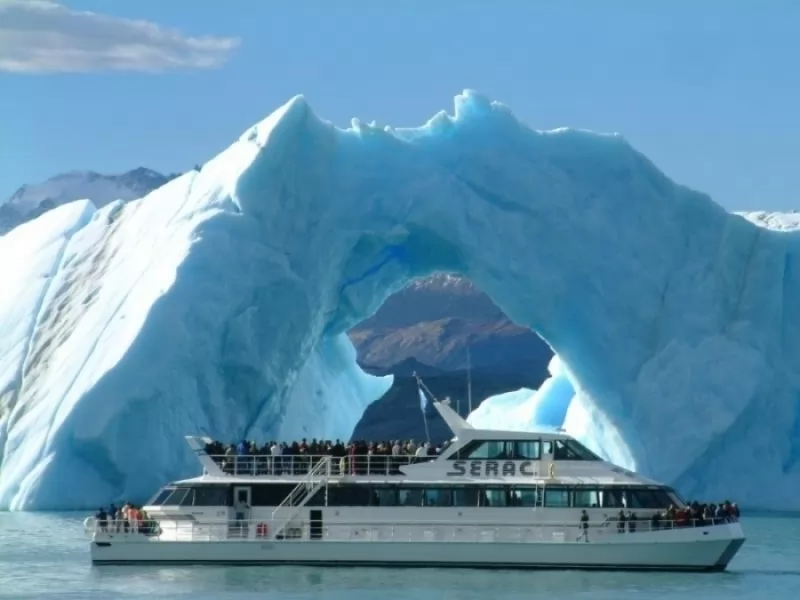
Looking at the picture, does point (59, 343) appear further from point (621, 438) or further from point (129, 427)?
point (621, 438)

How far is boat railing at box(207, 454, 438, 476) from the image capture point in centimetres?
3250

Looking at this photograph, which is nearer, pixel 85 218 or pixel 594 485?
pixel 594 485

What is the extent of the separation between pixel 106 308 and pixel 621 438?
13.9 meters

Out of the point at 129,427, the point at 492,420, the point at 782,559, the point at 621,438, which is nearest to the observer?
the point at 782,559

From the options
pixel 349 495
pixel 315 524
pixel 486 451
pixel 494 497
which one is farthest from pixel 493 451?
pixel 315 524

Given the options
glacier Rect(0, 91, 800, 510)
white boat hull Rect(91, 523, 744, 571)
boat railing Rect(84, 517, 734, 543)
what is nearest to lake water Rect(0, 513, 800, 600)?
white boat hull Rect(91, 523, 744, 571)

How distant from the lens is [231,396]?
43375mm

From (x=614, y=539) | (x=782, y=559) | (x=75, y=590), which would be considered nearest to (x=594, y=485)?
(x=614, y=539)

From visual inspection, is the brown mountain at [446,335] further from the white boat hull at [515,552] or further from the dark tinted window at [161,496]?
the white boat hull at [515,552]

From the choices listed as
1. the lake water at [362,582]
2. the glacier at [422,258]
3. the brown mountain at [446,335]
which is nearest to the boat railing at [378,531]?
the lake water at [362,582]

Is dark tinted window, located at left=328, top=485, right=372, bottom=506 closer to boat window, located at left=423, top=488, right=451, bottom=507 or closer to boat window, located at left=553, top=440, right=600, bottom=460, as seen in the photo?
boat window, located at left=423, top=488, right=451, bottom=507

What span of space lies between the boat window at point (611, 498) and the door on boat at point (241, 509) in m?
6.61

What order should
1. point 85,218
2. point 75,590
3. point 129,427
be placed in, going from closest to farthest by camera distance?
point 75,590, point 129,427, point 85,218

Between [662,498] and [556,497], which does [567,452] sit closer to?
[556,497]
